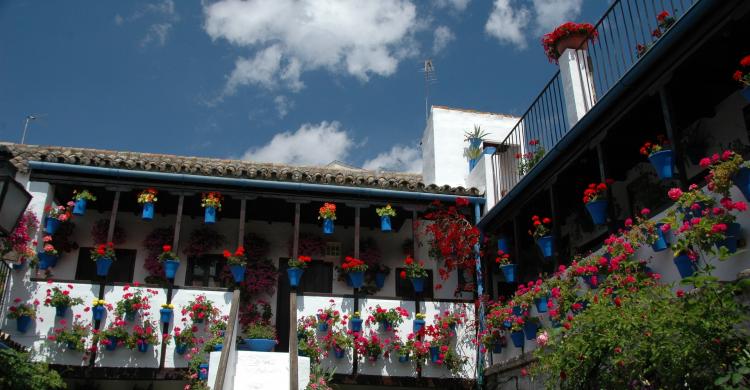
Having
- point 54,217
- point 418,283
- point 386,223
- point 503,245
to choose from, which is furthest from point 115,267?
point 503,245

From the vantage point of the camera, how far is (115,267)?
13.4 m

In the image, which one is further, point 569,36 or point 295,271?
point 295,271

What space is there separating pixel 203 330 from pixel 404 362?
11.5 ft

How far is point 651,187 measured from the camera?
10.3 meters

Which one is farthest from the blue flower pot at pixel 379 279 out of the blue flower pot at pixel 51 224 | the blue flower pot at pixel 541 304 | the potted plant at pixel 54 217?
the blue flower pot at pixel 51 224

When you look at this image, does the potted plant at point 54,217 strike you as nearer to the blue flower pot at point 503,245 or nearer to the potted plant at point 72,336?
the potted plant at point 72,336

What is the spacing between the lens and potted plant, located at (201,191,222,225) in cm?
1226

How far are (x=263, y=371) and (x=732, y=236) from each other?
283 inches

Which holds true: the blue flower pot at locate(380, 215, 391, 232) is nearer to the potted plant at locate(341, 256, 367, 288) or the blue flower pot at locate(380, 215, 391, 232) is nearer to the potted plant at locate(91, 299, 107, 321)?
the potted plant at locate(341, 256, 367, 288)

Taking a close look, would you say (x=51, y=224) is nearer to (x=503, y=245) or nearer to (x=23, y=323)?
(x=23, y=323)

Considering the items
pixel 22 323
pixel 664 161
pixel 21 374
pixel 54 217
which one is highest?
pixel 54 217

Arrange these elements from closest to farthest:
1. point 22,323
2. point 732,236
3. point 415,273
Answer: point 732,236 → point 22,323 → point 415,273

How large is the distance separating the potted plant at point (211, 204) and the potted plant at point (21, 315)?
317 centimetres

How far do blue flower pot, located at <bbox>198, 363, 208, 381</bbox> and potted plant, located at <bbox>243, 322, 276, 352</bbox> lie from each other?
110cm
